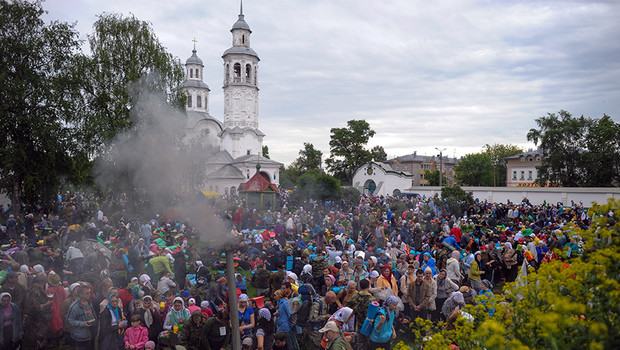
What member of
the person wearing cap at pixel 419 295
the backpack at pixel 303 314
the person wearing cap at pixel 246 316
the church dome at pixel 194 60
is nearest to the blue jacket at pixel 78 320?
the person wearing cap at pixel 246 316

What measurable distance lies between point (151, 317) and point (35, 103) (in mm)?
18335

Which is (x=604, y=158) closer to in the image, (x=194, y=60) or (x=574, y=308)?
(x=574, y=308)

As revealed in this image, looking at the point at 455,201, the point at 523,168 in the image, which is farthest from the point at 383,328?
the point at 523,168

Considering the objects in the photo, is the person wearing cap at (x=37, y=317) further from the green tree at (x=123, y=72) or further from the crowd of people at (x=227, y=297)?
the green tree at (x=123, y=72)

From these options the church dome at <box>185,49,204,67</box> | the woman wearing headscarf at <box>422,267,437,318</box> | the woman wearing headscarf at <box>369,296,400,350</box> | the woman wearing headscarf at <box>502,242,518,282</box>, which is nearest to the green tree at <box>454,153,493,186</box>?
the church dome at <box>185,49,204,67</box>

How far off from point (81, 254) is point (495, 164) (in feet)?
282

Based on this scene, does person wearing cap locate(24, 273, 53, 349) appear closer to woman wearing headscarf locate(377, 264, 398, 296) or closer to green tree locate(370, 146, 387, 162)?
woman wearing headscarf locate(377, 264, 398, 296)

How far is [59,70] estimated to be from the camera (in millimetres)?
21234

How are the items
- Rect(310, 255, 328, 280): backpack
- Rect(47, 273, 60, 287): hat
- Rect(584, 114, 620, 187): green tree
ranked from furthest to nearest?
Rect(584, 114, 620, 187): green tree, Rect(310, 255, 328, 280): backpack, Rect(47, 273, 60, 287): hat

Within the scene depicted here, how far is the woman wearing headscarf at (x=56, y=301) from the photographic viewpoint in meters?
7.13

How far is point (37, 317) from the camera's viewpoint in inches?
275

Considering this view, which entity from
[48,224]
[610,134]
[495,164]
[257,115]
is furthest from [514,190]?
[495,164]

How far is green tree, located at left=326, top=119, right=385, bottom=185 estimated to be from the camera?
67.4 meters

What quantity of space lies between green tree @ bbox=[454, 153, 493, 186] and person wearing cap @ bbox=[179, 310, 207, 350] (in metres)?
77.5
